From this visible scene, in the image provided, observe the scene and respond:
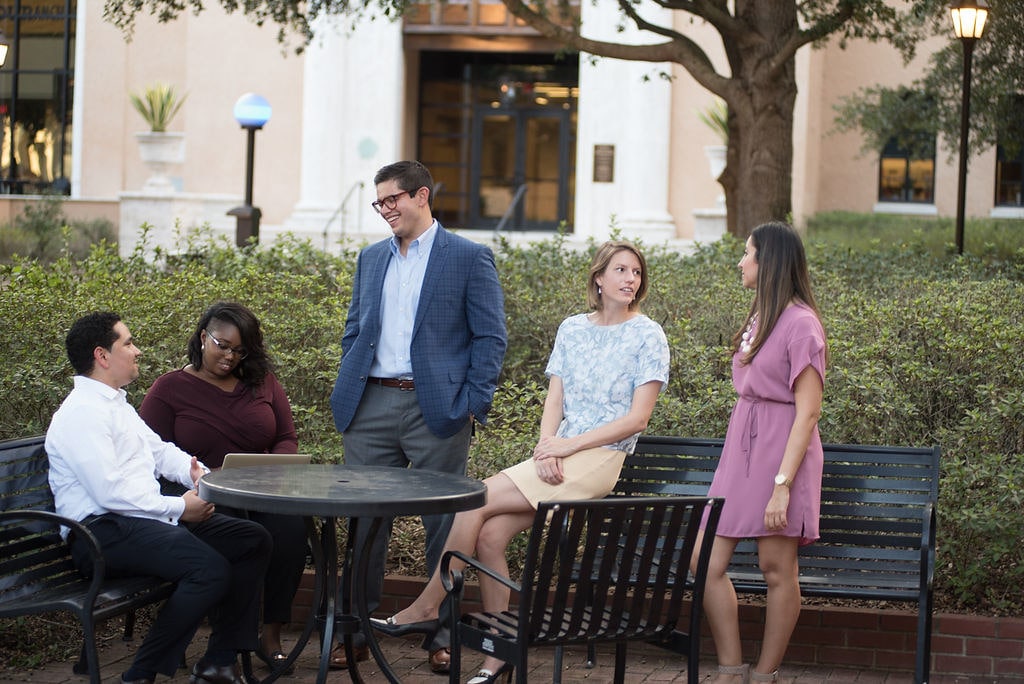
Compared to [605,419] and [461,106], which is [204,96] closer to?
[461,106]

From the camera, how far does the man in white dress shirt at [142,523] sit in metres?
4.88

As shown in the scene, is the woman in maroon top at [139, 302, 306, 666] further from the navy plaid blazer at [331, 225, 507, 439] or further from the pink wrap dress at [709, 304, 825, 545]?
the pink wrap dress at [709, 304, 825, 545]

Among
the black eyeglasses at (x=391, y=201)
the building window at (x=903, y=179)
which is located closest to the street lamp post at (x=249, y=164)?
the black eyeglasses at (x=391, y=201)

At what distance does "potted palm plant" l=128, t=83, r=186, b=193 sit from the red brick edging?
64.4 feet

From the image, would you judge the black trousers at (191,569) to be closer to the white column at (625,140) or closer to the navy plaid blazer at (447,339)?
the navy plaid blazer at (447,339)

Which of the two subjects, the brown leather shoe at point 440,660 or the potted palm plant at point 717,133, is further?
the potted palm plant at point 717,133

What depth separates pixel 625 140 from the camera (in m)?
23.5

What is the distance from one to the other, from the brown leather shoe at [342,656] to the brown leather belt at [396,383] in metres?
1.03

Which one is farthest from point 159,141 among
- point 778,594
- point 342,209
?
point 778,594

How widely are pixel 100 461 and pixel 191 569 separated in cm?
49

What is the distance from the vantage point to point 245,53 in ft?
81.7

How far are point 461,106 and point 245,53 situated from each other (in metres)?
4.72

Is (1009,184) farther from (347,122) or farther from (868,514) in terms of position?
(868,514)

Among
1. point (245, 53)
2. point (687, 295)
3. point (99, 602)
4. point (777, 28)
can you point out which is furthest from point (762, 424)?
point (245, 53)
